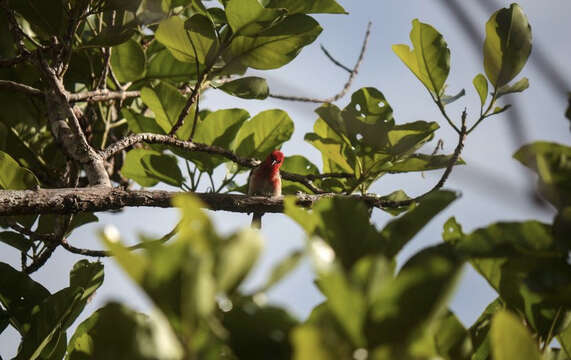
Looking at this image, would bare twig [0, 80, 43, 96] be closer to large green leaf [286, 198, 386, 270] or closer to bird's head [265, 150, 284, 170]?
large green leaf [286, 198, 386, 270]

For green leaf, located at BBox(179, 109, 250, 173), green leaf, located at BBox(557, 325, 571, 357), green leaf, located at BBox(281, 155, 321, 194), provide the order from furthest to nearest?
green leaf, located at BBox(281, 155, 321, 194), green leaf, located at BBox(179, 109, 250, 173), green leaf, located at BBox(557, 325, 571, 357)

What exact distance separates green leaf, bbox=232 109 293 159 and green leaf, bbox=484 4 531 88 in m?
1.23

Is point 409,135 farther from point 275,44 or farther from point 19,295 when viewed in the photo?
point 19,295

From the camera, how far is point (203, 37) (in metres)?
2.42

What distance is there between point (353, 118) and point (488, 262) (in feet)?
4.17

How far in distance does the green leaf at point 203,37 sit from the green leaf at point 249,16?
11 centimetres

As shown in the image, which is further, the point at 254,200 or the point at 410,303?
the point at 254,200

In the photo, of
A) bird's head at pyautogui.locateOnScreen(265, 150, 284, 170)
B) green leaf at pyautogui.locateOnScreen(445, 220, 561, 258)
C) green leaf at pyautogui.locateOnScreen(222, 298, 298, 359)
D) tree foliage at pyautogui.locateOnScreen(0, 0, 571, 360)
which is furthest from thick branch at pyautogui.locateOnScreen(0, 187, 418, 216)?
bird's head at pyautogui.locateOnScreen(265, 150, 284, 170)

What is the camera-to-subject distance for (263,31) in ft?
7.82

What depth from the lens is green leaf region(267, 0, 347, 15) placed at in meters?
2.40

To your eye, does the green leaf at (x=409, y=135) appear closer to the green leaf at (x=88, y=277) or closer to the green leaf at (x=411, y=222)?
the green leaf at (x=88, y=277)

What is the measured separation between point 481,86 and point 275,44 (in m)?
0.89

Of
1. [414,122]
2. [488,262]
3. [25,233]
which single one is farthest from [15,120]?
[488,262]

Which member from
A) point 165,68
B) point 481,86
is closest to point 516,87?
point 481,86
